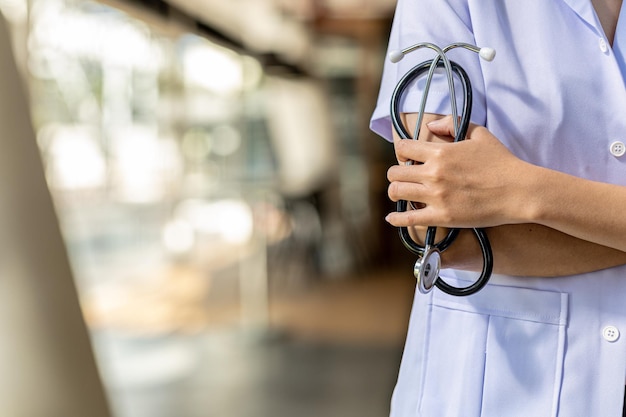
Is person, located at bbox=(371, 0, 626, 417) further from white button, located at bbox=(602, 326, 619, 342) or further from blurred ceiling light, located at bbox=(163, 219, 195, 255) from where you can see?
blurred ceiling light, located at bbox=(163, 219, 195, 255)

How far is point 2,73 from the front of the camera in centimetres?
149

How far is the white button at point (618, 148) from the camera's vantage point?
2.60 feet

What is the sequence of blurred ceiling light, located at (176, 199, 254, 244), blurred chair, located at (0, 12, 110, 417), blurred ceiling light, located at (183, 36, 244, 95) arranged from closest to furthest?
blurred chair, located at (0, 12, 110, 417)
blurred ceiling light, located at (183, 36, 244, 95)
blurred ceiling light, located at (176, 199, 254, 244)

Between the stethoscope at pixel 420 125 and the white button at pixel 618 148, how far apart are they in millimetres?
168

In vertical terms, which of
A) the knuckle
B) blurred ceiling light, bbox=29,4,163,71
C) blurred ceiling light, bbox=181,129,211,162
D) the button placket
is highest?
blurred ceiling light, bbox=29,4,163,71

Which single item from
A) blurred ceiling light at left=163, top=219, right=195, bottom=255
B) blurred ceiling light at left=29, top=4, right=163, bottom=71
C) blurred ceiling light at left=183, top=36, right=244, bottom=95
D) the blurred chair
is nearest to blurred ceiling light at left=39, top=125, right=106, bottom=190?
blurred ceiling light at left=29, top=4, right=163, bottom=71

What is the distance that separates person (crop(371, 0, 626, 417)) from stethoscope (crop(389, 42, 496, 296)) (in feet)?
0.05

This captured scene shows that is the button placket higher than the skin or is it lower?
higher

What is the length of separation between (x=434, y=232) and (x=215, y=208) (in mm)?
6530

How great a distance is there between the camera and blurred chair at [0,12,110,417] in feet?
4.70

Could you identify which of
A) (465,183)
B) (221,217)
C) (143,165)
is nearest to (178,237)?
(143,165)

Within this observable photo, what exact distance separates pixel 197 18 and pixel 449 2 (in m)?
3.58

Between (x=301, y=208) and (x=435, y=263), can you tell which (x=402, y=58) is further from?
(x=301, y=208)

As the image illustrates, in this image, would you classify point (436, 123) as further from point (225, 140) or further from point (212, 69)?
point (225, 140)
